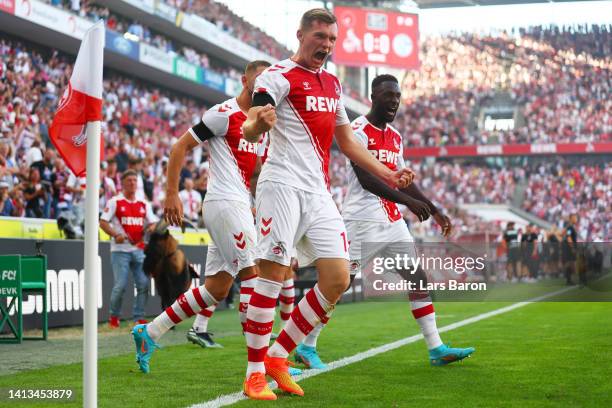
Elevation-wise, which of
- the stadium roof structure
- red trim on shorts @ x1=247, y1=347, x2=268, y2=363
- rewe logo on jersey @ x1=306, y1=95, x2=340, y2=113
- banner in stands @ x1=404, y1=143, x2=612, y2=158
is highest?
the stadium roof structure

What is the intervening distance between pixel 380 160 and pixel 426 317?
1.29 metres

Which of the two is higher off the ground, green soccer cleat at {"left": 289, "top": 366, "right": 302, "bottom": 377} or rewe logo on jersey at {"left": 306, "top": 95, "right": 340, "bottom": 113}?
Answer: rewe logo on jersey at {"left": 306, "top": 95, "right": 340, "bottom": 113}

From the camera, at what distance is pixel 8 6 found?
77.3 ft

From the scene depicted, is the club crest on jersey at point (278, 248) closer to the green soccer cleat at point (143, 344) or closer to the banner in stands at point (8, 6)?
the green soccer cleat at point (143, 344)

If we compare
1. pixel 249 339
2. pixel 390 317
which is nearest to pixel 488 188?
pixel 390 317

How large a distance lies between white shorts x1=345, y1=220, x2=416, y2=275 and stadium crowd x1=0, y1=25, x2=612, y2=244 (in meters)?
3.75

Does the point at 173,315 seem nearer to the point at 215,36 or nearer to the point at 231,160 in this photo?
the point at 231,160

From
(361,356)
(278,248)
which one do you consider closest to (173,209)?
(278,248)

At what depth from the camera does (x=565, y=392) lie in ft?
18.9

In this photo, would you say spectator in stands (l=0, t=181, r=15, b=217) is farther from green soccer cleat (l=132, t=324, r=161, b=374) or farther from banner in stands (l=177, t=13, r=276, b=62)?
banner in stands (l=177, t=13, r=276, b=62)

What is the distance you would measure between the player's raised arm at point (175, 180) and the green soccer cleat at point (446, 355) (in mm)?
2425

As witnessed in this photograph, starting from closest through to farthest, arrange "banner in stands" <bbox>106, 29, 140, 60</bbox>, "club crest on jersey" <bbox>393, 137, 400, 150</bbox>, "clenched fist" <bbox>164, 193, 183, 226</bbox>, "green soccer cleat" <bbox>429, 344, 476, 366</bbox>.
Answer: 1. "clenched fist" <bbox>164, 193, 183, 226</bbox>
2. "green soccer cleat" <bbox>429, 344, 476, 366</bbox>
3. "club crest on jersey" <bbox>393, 137, 400, 150</bbox>
4. "banner in stands" <bbox>106, 29, 140, 60</bbox>

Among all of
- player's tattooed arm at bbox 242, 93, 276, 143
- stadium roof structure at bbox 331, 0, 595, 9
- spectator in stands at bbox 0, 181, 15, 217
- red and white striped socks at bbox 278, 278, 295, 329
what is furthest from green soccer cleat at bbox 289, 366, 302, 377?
stadium roof structure at bbox 331, 0, 595, 9

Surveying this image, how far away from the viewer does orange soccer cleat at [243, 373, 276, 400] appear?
5438mm
